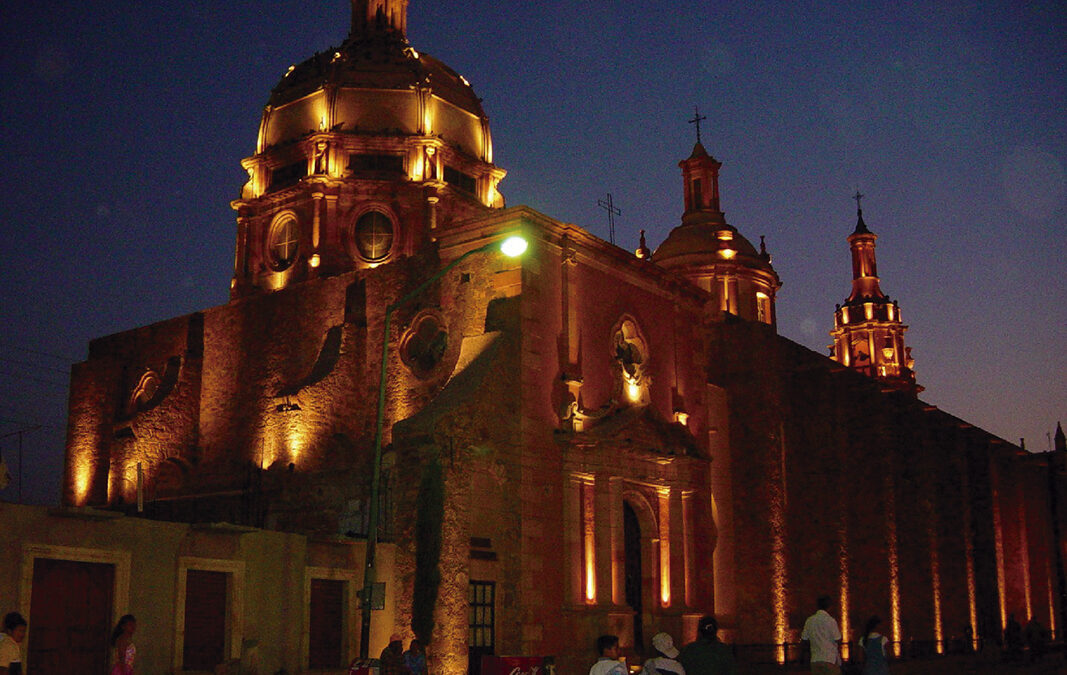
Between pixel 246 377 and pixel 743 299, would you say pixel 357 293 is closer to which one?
pixel 246 377

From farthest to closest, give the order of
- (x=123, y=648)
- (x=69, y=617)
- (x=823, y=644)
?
(x=69, y=617)
(x=123, y=648)
(x=823, y=644)

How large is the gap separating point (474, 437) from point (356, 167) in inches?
700

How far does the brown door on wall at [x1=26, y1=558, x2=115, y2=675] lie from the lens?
19.1 m

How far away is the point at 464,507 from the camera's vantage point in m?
25.4

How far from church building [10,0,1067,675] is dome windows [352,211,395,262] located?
92 millimetres

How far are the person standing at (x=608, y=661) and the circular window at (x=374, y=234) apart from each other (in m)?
31.7

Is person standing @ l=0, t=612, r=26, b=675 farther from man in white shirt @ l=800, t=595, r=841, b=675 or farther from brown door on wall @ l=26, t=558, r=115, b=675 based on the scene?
man in white shirt @ l=800, t=595, r=841, b=675

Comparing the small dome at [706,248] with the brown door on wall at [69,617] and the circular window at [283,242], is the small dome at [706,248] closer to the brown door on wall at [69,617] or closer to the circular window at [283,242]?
the circular window at [283,242]

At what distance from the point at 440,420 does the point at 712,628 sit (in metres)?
14.5

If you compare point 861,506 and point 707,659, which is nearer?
point 707,659

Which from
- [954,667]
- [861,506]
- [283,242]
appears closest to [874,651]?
[954,667]

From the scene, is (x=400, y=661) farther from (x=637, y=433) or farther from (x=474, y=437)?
(x=637, y=433)

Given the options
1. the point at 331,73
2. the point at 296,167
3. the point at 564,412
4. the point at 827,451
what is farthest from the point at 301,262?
the point at 827,451

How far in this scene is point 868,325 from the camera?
74625 millimetres
